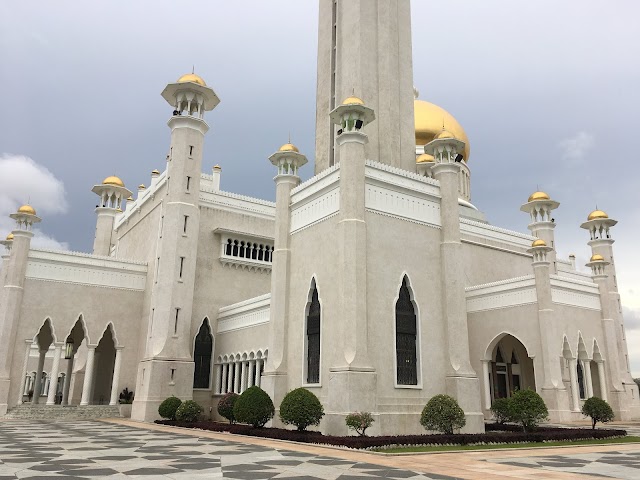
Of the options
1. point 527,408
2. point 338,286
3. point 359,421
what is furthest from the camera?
point 338,286

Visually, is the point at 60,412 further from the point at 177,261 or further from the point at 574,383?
the point at 574,383

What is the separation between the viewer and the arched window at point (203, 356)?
29.8m

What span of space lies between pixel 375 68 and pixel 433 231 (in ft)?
→ 26.8

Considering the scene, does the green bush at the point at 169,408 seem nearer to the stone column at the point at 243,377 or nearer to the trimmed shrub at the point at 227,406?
the trimmed shrub at the point at 227,406

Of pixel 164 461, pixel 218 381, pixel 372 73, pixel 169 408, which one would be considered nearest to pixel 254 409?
pixel 169 408

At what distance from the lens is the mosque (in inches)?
793

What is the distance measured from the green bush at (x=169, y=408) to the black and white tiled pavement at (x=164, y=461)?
27.0 ft

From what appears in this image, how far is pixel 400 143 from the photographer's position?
2503 cm

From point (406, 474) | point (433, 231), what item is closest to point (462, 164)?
point (433, 231)

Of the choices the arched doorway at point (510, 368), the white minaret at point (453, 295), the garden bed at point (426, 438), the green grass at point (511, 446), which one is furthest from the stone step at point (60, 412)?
the arched doorway at point (510, 368)

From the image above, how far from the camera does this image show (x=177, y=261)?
28688mm

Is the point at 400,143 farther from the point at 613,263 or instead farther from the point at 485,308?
the point at 613,263

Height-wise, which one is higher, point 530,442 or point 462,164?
point 462,164

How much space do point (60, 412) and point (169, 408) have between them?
7.21 meters
